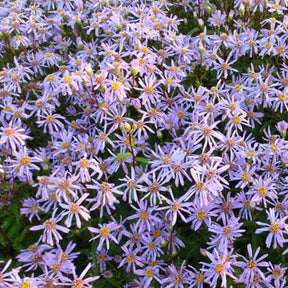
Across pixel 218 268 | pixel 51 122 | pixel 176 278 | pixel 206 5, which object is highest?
pixel 206 5

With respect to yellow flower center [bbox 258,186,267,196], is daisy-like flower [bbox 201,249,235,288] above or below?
below

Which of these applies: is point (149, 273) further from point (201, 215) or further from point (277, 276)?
point (277, 276)

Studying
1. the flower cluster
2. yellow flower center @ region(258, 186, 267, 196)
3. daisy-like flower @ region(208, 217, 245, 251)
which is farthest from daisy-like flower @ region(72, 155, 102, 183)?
yellow flower center @ region(258, 186, 267, 196)

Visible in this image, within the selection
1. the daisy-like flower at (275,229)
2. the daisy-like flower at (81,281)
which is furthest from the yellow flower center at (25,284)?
the daisy-like flower at (275,229)

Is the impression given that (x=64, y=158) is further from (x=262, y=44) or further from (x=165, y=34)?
(x=262, y=44)

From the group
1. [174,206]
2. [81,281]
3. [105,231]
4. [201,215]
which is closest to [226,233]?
[201,215]

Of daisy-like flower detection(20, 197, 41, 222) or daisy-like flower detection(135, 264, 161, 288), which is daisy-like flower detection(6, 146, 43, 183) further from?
daisy-like flower detection(135, 264, 161, 288)

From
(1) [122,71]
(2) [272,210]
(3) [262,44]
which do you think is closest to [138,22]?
(1) [122,71]
